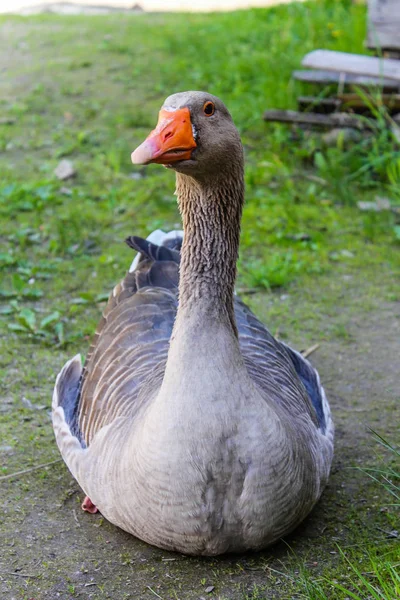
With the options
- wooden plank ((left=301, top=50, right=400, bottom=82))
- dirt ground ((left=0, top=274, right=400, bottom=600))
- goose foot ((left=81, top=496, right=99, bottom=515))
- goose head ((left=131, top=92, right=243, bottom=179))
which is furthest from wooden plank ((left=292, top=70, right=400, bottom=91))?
goose foot ((left=81, top=496, right=99, bottom=515))

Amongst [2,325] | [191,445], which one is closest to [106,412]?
[191,445]

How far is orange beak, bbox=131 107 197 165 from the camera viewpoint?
2.70 meters

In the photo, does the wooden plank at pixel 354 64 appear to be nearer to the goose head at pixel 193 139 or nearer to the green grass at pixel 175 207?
the green grass at pixel 175 207

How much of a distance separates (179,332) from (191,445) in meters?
0.41

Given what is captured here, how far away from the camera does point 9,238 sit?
6.27 m

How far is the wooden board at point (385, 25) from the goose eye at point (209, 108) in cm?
493

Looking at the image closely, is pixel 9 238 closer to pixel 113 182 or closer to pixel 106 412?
pixel 113 182

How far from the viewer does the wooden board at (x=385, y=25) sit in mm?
7449

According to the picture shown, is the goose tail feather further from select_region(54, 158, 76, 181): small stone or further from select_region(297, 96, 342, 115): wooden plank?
select_region(297, 96, 342, 115): wooden plank

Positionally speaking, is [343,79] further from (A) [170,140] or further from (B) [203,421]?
(B) [203,421]

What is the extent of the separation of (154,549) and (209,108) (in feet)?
5.44

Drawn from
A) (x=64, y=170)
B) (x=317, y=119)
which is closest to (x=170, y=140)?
(x=64, y=170)

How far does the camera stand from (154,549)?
324 centimetres

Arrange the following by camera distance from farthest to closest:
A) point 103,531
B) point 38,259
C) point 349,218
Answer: point 349,218 < point 38,259 < point 103,531
